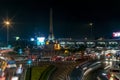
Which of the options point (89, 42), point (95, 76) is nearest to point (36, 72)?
point (95, 76)

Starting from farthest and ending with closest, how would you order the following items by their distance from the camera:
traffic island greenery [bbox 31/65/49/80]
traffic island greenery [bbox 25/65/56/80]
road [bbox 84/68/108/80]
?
road [bbox 84/68/108/80] < traffic island greenery [bbox 31/65/49/80] < traffic island greenery [bbox 25/65/56/80]

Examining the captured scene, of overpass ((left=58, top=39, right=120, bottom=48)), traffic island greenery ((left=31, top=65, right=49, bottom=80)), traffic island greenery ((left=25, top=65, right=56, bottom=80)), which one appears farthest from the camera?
overpass ((left=58, top=39, right=120, bottom=48))

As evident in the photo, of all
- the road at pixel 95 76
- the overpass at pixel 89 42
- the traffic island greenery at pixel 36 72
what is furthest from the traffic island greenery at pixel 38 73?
the overpass at pixel 89 42

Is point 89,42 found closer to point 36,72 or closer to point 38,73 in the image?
point 36,72

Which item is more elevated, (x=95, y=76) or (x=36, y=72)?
(x=36, y=72)

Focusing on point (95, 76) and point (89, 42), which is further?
point (89, 42)

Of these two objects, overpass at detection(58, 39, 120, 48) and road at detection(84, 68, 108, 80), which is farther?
overpass at detection(58, 39, 120, 48)

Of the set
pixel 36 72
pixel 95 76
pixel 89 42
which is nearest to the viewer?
pixel 36 72

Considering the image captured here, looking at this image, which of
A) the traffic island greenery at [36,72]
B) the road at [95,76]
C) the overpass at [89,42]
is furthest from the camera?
the overpass at [89,42]

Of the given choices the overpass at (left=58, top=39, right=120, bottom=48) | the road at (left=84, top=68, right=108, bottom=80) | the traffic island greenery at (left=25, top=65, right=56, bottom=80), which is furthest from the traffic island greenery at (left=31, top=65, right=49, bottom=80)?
the overpass at (left=58, top=39, right=120, bottom=48)

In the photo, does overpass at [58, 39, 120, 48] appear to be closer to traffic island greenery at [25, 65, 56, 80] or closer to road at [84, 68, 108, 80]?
road at [84, 68, 108, 80]

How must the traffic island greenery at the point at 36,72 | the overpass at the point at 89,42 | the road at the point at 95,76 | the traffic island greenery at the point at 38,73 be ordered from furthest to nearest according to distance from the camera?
the overpass at the point at 89,42 < the road at the point at 95,76 < the traffic island greenery at the point at 36,72 < the traffic island greenery at the point at 38,73

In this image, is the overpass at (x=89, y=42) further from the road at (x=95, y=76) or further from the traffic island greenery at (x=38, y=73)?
the traffic island greenery at (x=38, y=73)

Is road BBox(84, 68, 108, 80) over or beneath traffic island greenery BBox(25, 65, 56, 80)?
beneath
